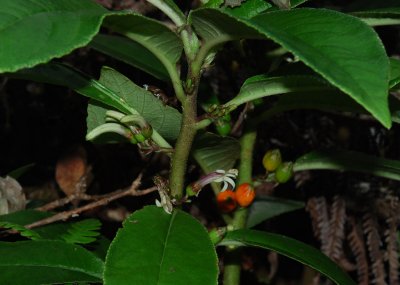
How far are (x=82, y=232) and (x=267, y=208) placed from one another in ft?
1.99

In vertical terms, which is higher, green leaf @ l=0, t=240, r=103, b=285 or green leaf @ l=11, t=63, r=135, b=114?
green leaf @ l=11, t=63, r=135, b=114

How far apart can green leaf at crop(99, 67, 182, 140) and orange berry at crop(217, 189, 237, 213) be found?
0.82 feet

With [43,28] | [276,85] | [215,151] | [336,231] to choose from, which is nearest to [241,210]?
[215,151]

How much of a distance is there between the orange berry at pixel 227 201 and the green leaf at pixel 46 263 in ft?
1.19

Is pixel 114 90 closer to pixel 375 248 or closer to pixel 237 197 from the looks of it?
pixel 237 197

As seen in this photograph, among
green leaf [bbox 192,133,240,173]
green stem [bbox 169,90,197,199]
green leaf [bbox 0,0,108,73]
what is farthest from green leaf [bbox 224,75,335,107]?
green leaf [bbox 0,0,108,73]

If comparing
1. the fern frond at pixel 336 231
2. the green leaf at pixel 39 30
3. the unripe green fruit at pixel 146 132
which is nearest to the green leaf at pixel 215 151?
the unripe green fruit at pixel 146 132

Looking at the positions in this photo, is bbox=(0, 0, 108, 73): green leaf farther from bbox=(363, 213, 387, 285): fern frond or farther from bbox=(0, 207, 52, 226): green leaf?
bbox=(363, 213, 387, 285): fern frond

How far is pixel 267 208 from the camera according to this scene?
5.42ft

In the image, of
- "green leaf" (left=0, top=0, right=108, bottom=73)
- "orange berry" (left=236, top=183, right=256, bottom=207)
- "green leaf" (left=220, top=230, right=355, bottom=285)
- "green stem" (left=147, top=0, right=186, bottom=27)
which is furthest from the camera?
"orange berry" (left=236, top=183, right=256, bottom=207)

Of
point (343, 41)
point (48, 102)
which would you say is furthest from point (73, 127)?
point (343, 41)

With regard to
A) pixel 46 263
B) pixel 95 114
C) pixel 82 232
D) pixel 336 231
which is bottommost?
pixel 46 263

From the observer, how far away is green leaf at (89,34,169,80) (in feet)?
4.49

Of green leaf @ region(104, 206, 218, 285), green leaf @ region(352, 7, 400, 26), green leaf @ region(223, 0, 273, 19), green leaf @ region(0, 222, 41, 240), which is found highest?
green leaf @ region(352, 7, 400, 26)
